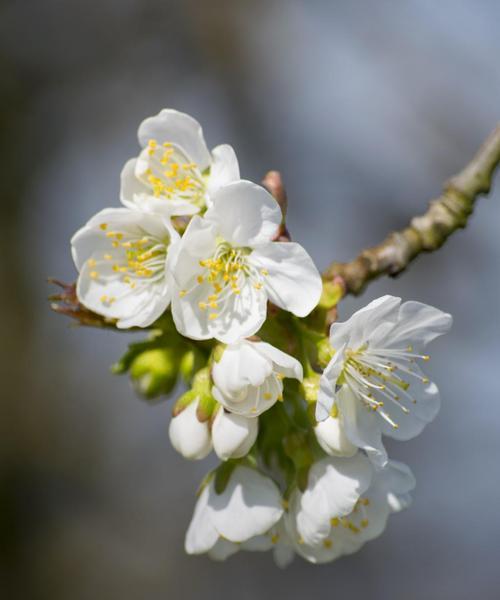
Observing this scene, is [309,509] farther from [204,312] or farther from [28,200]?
[28,200]

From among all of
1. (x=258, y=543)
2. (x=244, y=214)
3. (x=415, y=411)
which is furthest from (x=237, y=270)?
(x=258, y=543)

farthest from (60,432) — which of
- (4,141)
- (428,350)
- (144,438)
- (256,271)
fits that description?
(256,271)

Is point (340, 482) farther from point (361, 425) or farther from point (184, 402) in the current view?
point (184, 402)

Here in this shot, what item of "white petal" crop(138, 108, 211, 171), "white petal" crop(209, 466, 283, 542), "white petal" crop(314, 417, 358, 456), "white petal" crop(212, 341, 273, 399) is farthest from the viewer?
"white petal" crop(138, 108, 211, 171)

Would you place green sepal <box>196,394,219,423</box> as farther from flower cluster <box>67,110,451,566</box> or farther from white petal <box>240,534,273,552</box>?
white petal <box>240,534,273,552</box>

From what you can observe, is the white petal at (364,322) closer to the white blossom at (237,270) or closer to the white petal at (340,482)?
the white blossom at (237,270)

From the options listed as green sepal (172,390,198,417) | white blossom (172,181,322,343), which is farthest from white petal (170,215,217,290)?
green sepal (172,390,198,417)
